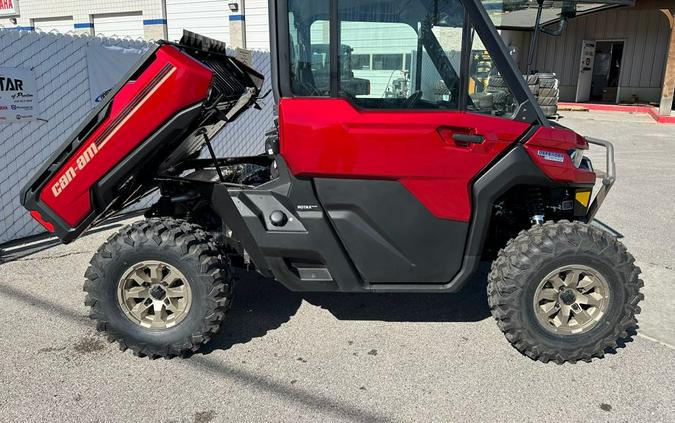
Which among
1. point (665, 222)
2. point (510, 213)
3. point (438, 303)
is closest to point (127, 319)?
point (438, 303)

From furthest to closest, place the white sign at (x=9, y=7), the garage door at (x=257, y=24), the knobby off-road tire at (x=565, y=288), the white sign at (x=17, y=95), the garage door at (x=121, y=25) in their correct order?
1. the white sign at (x=9, y=7)
2. the garage door at (x=121, y=25)
3. the garage door at (x=257, y=24)
4. the white sign at (x=17, y=95)
5. the knobby off-road tire at (x=565, y=288)

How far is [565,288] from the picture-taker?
3227mm

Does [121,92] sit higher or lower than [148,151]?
higher

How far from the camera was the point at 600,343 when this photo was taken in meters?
3.23

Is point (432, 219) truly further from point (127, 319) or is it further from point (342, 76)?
point (127, 319)

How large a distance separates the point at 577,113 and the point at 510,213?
1804 centimetres

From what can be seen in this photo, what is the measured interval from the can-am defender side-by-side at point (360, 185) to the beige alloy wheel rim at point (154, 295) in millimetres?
10

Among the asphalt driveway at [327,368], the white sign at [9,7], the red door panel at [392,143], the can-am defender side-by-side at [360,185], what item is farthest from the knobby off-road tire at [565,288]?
the white sign at [9,7]

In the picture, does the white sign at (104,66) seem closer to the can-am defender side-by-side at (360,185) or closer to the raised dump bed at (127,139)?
the raised dump bed at (127,139)

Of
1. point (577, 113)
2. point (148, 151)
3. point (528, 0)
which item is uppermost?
point (528, 0)

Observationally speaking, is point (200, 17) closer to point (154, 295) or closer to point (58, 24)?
point (58, 24)

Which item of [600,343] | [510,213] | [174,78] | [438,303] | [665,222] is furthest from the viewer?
[665,222]

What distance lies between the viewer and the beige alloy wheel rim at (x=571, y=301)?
321 cm

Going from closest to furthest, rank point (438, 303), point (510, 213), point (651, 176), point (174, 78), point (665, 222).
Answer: point (174, 78) < point (510, 213) < point (438, 303) < point (665, 222) < point (651, 176)
